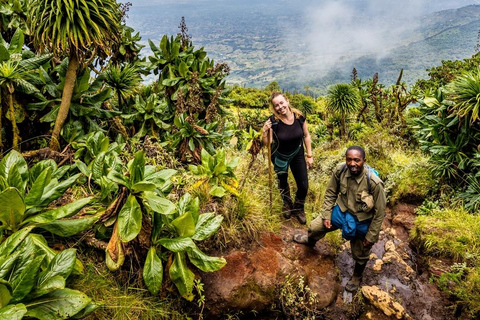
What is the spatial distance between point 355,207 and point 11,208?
3.34 meters

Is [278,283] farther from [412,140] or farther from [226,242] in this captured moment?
[412,140]

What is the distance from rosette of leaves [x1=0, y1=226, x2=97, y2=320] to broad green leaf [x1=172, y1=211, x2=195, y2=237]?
87cm

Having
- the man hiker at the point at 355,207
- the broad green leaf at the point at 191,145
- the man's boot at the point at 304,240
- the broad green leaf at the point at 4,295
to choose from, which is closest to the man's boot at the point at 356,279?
the man hiker at the point at 355,207

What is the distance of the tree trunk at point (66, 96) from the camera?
3561 mm

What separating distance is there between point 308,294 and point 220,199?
1565mm

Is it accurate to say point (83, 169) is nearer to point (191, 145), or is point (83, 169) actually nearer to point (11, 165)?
point (11, 165)

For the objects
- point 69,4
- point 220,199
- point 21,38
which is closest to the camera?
point 69,4

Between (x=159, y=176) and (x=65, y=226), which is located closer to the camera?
(x=65, y=226)

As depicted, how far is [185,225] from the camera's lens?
2688 millimetres

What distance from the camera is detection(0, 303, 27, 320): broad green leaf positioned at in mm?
1508

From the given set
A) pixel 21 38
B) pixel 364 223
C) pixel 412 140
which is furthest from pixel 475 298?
pixel 412 140

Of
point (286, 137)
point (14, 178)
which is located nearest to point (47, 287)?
point (14, 178)

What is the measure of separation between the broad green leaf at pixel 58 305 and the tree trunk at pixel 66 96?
233 cm

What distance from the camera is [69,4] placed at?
3.14 m
